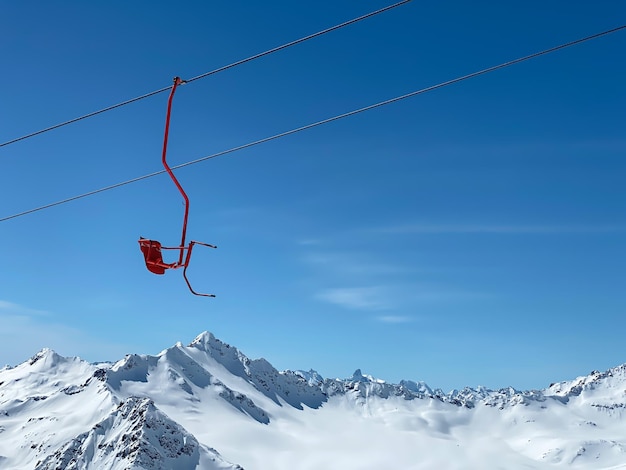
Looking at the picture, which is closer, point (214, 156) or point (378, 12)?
point (378, 12)

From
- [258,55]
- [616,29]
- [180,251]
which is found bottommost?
[180,251]

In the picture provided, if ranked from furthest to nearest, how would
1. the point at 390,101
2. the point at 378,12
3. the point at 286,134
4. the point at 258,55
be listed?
the point at 286,134
the point at 390,101
the point at 258,55
the point at 378,12

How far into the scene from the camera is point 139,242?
52.4 ft

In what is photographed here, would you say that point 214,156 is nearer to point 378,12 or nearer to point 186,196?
point 186,196

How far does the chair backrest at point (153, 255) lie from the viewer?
15.5 metres

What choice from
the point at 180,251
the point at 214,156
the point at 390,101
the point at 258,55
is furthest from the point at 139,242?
the point at 390,101

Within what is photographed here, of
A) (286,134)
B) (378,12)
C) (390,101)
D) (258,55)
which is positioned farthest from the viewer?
(286,134)

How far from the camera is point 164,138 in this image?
46.3ft

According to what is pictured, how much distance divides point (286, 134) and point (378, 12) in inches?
160

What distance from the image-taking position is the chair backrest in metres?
15.5

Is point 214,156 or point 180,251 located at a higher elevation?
point 214,156

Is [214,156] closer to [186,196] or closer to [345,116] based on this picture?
[186,196]

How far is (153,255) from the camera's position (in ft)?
51.1

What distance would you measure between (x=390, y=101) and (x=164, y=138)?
492cm
